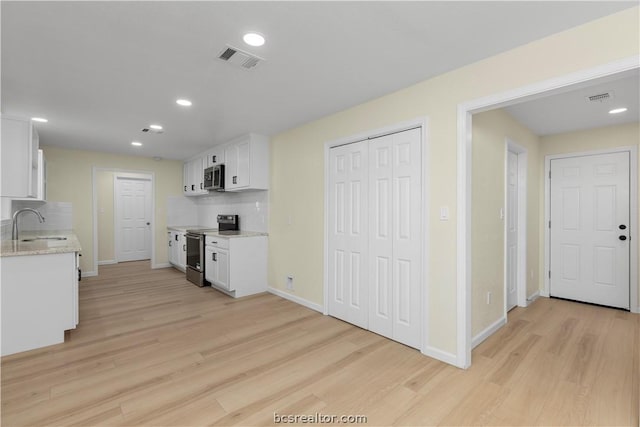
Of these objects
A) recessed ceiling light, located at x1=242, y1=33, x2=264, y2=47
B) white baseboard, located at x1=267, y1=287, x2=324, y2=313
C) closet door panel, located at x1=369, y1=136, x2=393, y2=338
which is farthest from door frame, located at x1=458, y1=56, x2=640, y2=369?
white baseboard, located at x1=267, y1=287, x2=324, y2=313

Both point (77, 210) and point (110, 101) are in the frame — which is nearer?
point (110, 101)

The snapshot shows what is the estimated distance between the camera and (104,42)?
6.64 ft

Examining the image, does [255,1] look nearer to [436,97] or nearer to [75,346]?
[436,97]

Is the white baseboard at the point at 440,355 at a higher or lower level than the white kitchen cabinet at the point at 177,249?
lower

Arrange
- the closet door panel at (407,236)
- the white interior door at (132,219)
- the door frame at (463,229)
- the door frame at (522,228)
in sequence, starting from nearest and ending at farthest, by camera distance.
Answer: the door frame at (463,229) → the closet door panel at (407,236) → the door frame at (522,228) → the white interior door at (132,219)

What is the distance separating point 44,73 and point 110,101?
0.67 metres

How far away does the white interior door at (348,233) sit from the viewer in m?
3.23

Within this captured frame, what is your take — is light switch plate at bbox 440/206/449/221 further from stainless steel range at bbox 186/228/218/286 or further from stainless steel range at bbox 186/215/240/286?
stainless steel range at bbox 186/228/218/286

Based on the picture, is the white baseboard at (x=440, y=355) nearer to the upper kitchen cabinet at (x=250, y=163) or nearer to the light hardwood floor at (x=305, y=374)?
the light hardwood floor at (x=305, y=374)

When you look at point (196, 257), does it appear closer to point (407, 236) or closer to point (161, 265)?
point (161, 265)

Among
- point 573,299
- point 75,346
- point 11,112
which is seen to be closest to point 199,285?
point 75,346

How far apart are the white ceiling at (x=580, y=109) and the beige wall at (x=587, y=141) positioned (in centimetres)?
10

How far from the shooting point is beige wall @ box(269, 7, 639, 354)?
186 cm

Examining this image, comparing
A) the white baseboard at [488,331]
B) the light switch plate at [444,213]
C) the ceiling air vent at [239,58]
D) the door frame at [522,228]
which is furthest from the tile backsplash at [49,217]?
the door frame at [522,228]
